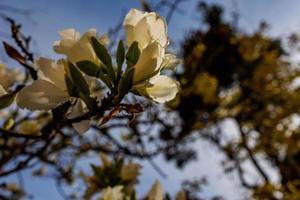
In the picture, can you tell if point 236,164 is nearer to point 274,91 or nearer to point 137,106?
point 274,91

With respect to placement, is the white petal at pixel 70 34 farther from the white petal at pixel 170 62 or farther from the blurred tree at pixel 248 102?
the blurred tree at pixel 248 102

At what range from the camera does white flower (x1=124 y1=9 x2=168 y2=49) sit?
0.61 meters

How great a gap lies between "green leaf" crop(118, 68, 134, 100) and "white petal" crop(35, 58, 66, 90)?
87mm

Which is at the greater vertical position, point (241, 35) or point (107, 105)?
point (241, 35)

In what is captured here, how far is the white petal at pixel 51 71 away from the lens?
59 cm

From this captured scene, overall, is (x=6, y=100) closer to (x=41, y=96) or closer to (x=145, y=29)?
(x=41, y=96)

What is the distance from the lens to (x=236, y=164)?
215 inches

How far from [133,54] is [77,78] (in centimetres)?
9

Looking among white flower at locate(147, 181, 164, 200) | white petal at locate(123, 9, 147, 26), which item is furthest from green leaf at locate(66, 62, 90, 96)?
white flower at locate(147, 181, 164, 200)

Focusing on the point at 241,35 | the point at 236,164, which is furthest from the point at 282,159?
the point at 241,35

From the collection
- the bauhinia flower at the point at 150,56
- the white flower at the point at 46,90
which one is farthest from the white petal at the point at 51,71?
the bauhinia flower at the point at 150,56

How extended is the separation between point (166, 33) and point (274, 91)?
4.56 meters

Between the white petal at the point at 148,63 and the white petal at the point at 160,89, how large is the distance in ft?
0.08

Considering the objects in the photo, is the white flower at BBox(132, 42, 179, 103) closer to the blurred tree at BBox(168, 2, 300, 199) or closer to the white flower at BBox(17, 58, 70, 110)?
the white flower at BBox(17, 58, 70, 110)
